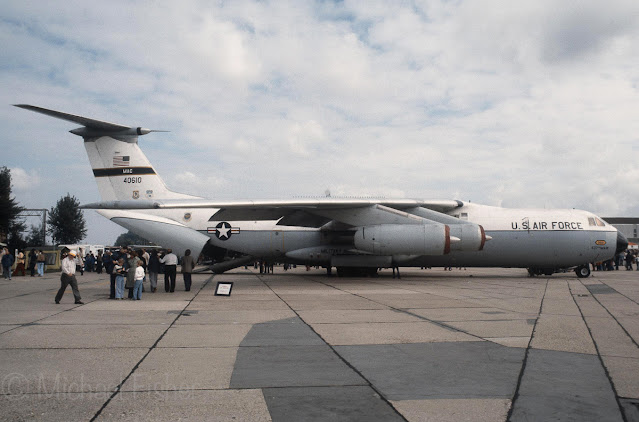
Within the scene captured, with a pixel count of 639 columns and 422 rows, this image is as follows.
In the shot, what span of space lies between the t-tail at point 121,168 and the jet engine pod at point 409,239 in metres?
8.61

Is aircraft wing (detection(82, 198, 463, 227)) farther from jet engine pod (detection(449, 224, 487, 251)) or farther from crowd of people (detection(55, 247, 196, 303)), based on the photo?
crowd of people (detection(55, 247, 196, 303))

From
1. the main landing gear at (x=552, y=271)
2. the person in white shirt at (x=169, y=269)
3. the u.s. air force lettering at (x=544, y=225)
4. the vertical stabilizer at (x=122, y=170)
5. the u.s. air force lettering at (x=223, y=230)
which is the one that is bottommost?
the main landing gear at (x=552, y=271)

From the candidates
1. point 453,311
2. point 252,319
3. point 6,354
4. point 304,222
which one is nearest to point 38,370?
point 6,354

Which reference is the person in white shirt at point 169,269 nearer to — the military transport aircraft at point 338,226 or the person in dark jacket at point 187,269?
the person in dark jacket at point 187,269

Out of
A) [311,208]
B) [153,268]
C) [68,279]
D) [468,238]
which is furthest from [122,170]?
[468,238]

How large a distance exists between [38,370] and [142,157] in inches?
693

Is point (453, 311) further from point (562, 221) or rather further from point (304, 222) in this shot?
point (562, 221)

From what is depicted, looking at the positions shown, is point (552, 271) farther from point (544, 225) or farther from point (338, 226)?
point (338, 226)

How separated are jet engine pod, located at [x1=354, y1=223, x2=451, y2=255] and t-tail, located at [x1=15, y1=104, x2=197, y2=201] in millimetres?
8613

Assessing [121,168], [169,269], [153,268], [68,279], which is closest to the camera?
[68,279]

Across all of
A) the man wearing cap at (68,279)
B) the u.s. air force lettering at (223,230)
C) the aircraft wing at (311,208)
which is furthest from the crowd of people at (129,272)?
the u.s. air force lettering at (223,230)

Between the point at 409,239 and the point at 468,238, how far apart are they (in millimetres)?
2246

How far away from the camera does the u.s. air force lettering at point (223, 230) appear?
72.1 feet

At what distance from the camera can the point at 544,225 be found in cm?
2073
